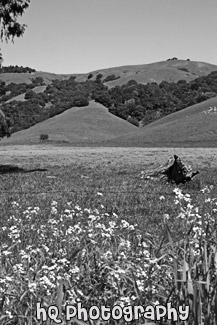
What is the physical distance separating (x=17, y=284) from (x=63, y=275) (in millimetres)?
381

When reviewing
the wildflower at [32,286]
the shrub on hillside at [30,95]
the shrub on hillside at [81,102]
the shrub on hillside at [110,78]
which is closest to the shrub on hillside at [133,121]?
the shrub on hillside at [81,102]

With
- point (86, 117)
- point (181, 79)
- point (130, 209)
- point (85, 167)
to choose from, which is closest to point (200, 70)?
point (181, 79)

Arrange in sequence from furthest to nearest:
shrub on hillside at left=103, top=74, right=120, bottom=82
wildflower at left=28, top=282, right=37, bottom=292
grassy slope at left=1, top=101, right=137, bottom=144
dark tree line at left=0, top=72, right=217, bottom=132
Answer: shrub on hillside at left=103, top=74, right=120, bottom=82 → dark tree line at left=0, top=72, right=217, bottom=132 → grassy slope at left=1, top=101, right=137, bottom=144 → wildflower at left=28, top=282, right=37, bottom=292

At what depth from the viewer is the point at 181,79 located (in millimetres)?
171625

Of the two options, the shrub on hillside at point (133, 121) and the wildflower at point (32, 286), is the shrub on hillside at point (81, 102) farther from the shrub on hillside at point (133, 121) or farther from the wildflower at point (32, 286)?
the wildflower at point (32, 286)

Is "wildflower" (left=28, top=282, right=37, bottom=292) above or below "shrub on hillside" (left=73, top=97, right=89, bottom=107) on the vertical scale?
below

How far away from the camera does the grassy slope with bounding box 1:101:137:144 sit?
105m

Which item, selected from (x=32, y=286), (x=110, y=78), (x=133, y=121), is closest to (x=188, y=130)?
(x=133, y=121)

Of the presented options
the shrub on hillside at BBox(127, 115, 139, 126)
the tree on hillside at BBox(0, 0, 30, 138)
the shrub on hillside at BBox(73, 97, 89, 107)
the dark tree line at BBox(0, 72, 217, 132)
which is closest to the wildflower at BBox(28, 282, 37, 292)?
the tree on hillside at BBox(0, 0, 30, 138)

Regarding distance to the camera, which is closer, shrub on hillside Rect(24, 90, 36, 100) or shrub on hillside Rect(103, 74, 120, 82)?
shrub on hillside Rect(24, 90, 36, 100)

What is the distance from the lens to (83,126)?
374ft

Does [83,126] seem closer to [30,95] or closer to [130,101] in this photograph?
[130,101]

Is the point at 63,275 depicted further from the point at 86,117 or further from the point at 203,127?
the point at 86,117

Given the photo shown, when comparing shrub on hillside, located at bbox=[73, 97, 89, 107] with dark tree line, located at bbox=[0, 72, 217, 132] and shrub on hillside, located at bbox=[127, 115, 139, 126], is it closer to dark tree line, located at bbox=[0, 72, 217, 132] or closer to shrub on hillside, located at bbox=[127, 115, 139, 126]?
dark tree line, located at bbox=[0, 72, 217, 132]
